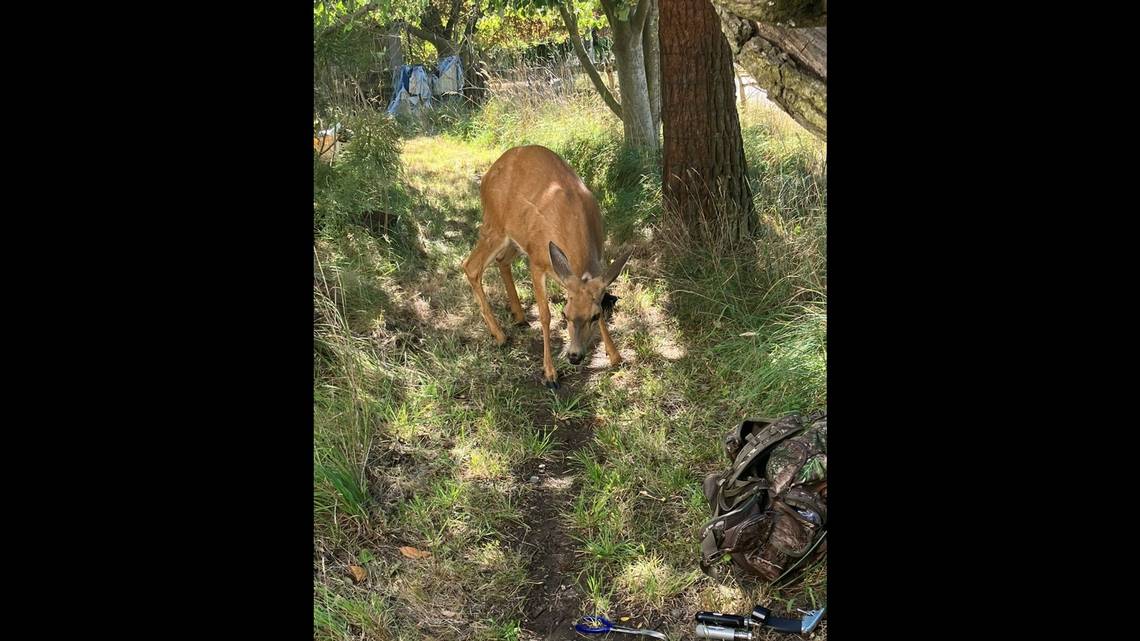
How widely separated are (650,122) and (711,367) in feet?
17.5

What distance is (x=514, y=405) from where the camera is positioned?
5.85m

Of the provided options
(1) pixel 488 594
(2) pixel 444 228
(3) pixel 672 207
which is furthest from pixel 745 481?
(2) pixel 444 228

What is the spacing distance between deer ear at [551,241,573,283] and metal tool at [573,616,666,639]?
2801 millimetres

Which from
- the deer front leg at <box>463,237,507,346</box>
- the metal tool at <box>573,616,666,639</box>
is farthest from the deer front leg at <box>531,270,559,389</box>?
the metal tool at <box>573,616,666,639</box>

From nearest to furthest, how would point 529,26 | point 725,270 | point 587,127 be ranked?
point 725,270, point 587,127, point 529,26

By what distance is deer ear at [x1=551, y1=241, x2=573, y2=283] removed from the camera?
623 cm

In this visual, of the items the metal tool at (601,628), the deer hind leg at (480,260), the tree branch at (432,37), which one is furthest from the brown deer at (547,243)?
the tree branch at (432,37)

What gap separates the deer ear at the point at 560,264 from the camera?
623cm

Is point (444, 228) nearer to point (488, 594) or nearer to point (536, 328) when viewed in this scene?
point (536, 328)

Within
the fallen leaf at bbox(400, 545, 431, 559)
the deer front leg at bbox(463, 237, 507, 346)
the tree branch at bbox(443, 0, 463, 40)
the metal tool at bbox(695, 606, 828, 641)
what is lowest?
the metal tool at bbox(695, 606, 828, 641)

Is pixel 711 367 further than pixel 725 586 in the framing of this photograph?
Yes

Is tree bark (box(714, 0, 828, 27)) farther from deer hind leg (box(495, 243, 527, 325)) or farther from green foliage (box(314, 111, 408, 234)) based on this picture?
green foliage (box(314, 111, 408, 234))

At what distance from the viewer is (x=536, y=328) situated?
24.4 feet

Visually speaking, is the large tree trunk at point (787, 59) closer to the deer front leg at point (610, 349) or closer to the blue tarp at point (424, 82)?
the deer front leg at point (610, 349)
